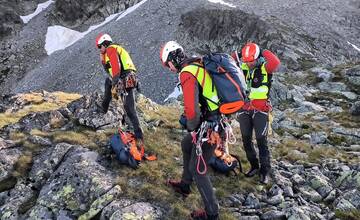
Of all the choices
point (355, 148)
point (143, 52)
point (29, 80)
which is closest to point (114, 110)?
point (355, 148)

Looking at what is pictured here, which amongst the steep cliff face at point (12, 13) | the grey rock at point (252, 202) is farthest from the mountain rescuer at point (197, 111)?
the steep cliff face at point (12, 13)

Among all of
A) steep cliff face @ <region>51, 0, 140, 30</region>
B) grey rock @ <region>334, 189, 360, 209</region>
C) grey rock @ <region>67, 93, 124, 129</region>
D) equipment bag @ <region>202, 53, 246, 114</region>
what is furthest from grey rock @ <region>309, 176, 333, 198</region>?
steep cliff face @ <region>51, 0, 140, 30</region>

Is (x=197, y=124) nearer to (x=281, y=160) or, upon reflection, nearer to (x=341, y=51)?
(x=281, y=160)

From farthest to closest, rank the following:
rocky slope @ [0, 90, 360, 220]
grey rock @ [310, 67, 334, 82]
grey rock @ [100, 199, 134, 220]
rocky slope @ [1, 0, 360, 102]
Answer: rocky slope @ [1, 0, 360, 102] → grey rock @ [310, 67, 334, 82] → rocky slope @ [0, 90, 360, 220] → grey rock @ [100, 199, 134, 220]

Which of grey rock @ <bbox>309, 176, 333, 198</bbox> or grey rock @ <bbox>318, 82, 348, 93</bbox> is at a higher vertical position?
grey rock @ <bbox>309, 176, 333, 198</bbox>

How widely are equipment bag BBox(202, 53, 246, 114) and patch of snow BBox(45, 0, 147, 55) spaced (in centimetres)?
7134

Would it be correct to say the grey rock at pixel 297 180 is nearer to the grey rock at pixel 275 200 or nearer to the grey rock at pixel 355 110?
the grey rock at pixel 275 200

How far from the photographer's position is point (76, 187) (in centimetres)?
1162

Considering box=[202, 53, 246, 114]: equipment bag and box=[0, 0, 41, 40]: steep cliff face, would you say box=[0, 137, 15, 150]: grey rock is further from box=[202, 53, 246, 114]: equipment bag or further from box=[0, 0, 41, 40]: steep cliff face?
box=[0, 0, 41, 40]: steep cliff face

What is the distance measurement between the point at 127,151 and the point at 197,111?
13.1 ft

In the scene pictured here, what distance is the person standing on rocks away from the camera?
12.5 metres

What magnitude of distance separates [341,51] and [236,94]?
6078cm

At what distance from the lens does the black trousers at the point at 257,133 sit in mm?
12742

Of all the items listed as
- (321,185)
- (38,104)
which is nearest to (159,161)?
(321,185)
